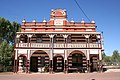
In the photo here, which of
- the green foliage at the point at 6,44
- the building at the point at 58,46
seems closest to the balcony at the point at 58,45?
the building at the point at 58,46

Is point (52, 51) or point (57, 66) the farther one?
point (57, 66)

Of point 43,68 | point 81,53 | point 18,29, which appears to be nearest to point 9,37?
point 18,29

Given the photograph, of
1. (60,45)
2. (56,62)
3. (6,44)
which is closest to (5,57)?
(6,44)

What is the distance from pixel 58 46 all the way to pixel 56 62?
4.02 m

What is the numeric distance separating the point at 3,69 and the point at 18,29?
1917cm

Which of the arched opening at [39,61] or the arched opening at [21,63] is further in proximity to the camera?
the arched opening at [21,63]

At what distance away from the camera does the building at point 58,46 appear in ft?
122

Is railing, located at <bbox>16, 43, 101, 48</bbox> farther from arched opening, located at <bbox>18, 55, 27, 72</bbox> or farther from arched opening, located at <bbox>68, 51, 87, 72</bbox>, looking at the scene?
arched opening, located at <bbox>18, 55, 27, 72</bbox>

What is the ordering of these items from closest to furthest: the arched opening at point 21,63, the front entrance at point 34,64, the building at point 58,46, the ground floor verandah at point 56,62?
the building at point 58,46
the ground floor verandah at point 56,62
the arched opening at point 21,63
the front entrance at point 34,64

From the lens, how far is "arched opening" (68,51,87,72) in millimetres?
38719

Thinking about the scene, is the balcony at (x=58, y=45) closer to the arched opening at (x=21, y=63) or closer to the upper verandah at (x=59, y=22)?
the arched opening at (x=21, y=63)

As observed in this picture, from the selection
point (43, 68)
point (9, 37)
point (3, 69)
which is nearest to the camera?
point (43, 68)

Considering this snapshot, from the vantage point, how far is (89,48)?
121ft

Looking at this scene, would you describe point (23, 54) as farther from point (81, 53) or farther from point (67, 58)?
point (81, 53)
